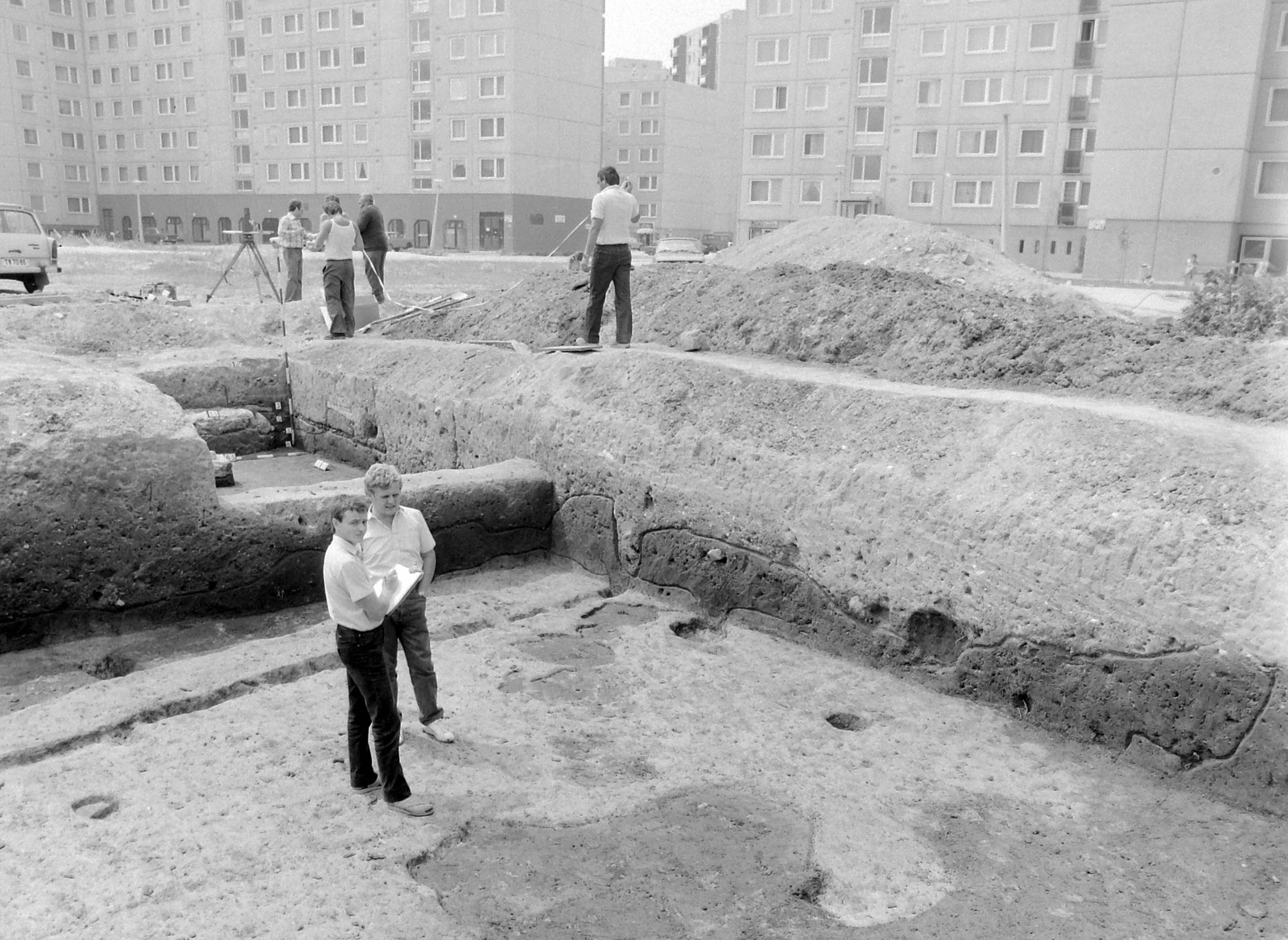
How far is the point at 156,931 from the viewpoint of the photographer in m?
3.33

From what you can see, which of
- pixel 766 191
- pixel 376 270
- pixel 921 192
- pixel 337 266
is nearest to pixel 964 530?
pixel 337 266

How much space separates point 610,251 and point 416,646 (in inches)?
185

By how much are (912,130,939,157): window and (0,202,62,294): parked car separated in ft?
83.4

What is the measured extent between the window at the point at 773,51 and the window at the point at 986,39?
7.10 metres

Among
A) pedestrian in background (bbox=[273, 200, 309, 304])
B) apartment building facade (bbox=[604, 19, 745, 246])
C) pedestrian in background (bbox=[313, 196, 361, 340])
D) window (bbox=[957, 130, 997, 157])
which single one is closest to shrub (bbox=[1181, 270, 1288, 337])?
pedestrian in background (bbox=[313, 196, 361, 340])

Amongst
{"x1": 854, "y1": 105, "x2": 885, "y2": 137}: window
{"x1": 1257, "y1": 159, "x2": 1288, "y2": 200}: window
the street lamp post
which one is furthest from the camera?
the street lamp post

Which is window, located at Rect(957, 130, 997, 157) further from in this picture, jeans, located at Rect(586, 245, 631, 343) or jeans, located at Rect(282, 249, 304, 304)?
jeans, located at Rect(586, 245, 631, 343)

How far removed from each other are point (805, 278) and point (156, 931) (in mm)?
7389

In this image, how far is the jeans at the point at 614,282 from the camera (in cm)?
852

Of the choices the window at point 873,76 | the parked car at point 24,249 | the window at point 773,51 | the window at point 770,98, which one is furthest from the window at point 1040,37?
the parked car at point 24,249

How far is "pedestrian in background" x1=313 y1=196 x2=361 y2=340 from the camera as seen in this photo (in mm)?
10984

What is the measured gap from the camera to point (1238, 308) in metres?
8.65

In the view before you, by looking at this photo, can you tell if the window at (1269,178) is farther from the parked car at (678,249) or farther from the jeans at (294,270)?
the jeans at (294,270)

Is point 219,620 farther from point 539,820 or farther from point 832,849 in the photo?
point 832,849
